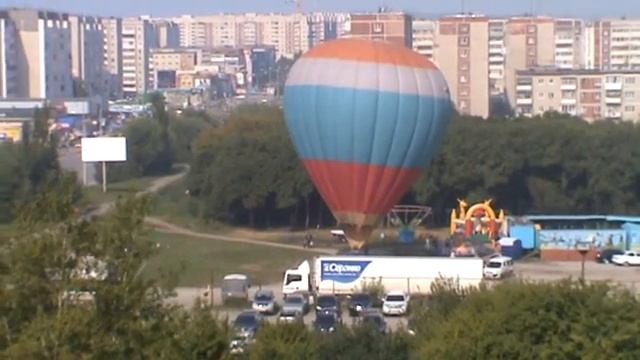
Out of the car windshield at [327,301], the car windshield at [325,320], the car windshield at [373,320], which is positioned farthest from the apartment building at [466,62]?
the car windshield at [373,320]

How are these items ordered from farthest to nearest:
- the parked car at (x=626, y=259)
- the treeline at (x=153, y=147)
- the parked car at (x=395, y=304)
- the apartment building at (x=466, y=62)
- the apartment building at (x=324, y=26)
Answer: the apartment building at (x=324, y=26)
the apartment building at (x=466, y=62)
the treeline at (x=153, y=147)
the parked car at (x=626, y=259)
the parked car at (x=395, y=304)

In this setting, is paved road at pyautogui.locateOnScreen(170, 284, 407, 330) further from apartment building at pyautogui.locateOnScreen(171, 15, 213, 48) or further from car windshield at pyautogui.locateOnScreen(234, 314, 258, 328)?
apartment building at pyautogui.locateOnScreen(171, 15, 213, 48)

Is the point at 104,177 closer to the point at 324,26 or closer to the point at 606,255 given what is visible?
the point at 606,255

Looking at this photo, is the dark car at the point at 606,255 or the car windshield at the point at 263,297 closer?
the car windshield at the point at 263,297

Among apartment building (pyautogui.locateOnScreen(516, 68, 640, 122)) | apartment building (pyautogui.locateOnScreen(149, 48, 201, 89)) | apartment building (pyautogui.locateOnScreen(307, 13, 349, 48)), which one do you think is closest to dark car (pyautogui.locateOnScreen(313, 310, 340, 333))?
apartment building (pyautogui.locateOnScreen(516, 68, 640, 122))

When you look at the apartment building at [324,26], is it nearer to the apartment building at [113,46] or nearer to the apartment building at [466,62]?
the apartment building at [113,46]

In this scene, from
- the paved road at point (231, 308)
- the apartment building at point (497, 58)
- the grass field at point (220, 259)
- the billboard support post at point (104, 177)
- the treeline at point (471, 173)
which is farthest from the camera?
the apartment building at point (497, 58)
